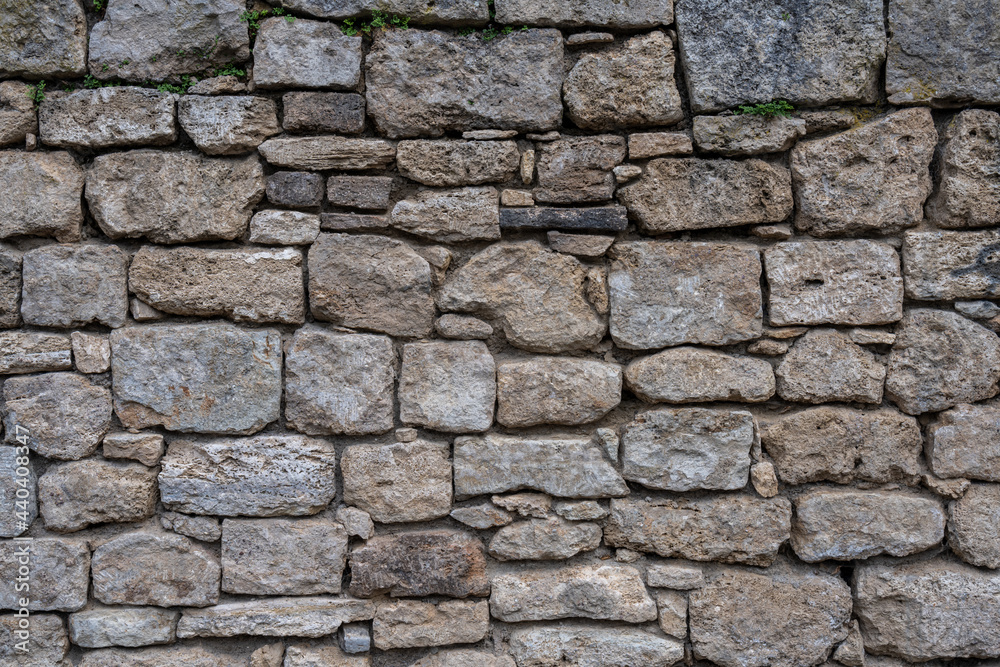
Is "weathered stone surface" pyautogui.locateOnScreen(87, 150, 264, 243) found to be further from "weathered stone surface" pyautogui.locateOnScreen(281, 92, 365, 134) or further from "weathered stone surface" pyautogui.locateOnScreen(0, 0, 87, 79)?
"weathered stone surface" pyautogui.locateOnScreen(0, 0, 87, 79)

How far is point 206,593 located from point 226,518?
256 millimetres

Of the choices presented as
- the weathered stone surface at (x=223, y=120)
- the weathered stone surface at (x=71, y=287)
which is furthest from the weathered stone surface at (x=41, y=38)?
the weathered stone surface at (x=71, y=287)

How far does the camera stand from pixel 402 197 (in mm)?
2238

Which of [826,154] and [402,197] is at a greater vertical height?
[826,154]

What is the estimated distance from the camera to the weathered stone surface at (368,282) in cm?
220

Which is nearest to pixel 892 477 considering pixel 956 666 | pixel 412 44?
pixel 956 666

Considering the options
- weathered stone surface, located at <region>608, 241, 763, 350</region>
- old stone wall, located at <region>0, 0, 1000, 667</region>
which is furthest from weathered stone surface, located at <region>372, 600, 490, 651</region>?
weathered stone surface, located at <region>608, 241, 763, 350</region>

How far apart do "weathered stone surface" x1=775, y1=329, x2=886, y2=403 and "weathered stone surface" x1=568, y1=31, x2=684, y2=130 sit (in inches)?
36.7

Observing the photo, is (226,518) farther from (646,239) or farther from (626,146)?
(626,146)

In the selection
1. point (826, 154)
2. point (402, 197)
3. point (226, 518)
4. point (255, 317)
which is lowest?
point (226, 518)

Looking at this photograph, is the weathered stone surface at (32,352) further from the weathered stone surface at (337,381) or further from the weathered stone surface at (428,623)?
the weathered stone surface at (428,623)

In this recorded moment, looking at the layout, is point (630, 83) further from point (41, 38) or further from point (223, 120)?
point (41, 38)

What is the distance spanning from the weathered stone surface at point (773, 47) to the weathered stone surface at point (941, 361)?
0.86 meters

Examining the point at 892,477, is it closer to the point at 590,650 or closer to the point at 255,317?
the point at 590,650
